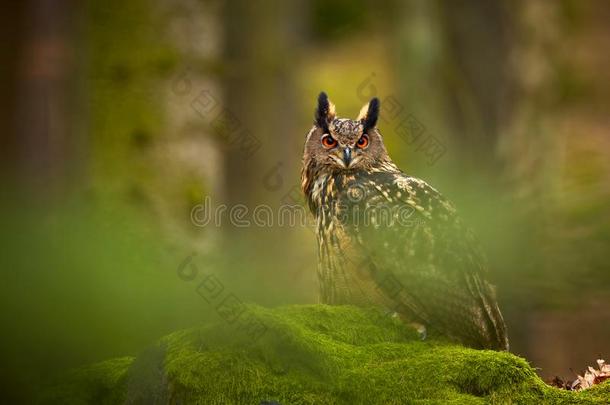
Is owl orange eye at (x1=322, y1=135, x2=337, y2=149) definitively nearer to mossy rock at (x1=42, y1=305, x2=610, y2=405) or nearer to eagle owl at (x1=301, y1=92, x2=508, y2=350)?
eagle owl at (x1=301, y1=92, x2=508, y2=350)

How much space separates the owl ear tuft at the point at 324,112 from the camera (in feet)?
19.3

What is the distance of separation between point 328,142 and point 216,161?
49.8 inches

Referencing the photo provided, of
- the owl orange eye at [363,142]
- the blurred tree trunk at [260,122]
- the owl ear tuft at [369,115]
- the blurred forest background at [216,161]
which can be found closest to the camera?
the blurred forest background at [216,161]

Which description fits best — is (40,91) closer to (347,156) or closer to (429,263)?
(347,156)

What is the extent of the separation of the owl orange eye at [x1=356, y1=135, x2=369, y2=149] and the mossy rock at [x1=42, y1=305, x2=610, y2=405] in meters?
2.42

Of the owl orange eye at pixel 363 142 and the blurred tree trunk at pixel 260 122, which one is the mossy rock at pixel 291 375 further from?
the blurred tree trunk at pixel 260 122

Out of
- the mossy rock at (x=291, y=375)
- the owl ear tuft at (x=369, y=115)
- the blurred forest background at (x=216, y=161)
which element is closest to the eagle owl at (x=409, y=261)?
the owl ear tuft at (x=369, y=115)

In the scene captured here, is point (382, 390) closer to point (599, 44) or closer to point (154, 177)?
point (154, 177)

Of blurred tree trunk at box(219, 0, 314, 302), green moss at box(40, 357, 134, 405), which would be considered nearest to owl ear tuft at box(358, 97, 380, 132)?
blurred tree trunk at box(219, 0, 314, 302)

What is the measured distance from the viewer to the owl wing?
15.6 feet

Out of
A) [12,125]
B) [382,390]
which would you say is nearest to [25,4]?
[12,125]

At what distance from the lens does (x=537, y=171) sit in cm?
763

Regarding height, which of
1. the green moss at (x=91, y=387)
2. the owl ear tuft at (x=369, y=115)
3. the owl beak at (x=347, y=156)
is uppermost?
the owl ear tuft at (x=369, y=115)

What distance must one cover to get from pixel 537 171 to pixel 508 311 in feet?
4.91
